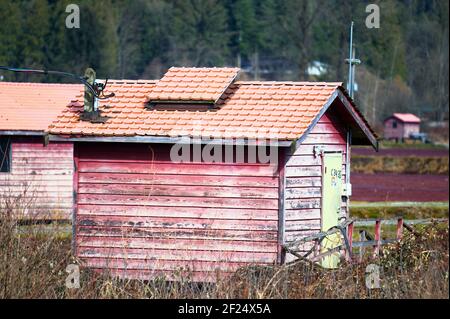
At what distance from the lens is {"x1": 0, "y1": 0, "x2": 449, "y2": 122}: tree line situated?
4675 centimetres

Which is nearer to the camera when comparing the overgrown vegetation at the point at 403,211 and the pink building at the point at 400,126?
the overgrown vegetation at the point at 403,211

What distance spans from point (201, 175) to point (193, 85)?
1.84 m

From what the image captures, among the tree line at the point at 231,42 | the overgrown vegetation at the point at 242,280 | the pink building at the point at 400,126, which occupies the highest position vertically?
the tree line at the point at 231,42

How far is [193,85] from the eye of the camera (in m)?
17.3

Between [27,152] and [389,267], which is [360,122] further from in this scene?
[27,152]

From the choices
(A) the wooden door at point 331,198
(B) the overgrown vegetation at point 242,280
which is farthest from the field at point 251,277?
(A) the wooden door at point 331,198

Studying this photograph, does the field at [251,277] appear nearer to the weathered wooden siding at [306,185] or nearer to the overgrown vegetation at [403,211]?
the weathered wooden siding at [306,185]

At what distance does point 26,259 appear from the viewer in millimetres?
12125

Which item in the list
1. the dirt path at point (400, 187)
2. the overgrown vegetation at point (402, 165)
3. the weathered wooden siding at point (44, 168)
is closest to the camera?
the weathered wooden siding at point (44, 168)

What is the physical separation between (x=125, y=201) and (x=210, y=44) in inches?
2557

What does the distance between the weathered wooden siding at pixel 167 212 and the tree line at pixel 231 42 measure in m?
16.7

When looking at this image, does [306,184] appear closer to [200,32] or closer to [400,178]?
[400,178]

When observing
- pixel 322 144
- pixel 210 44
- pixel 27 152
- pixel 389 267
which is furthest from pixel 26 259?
pixel 210 44

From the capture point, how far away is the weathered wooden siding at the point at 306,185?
16156 mm
